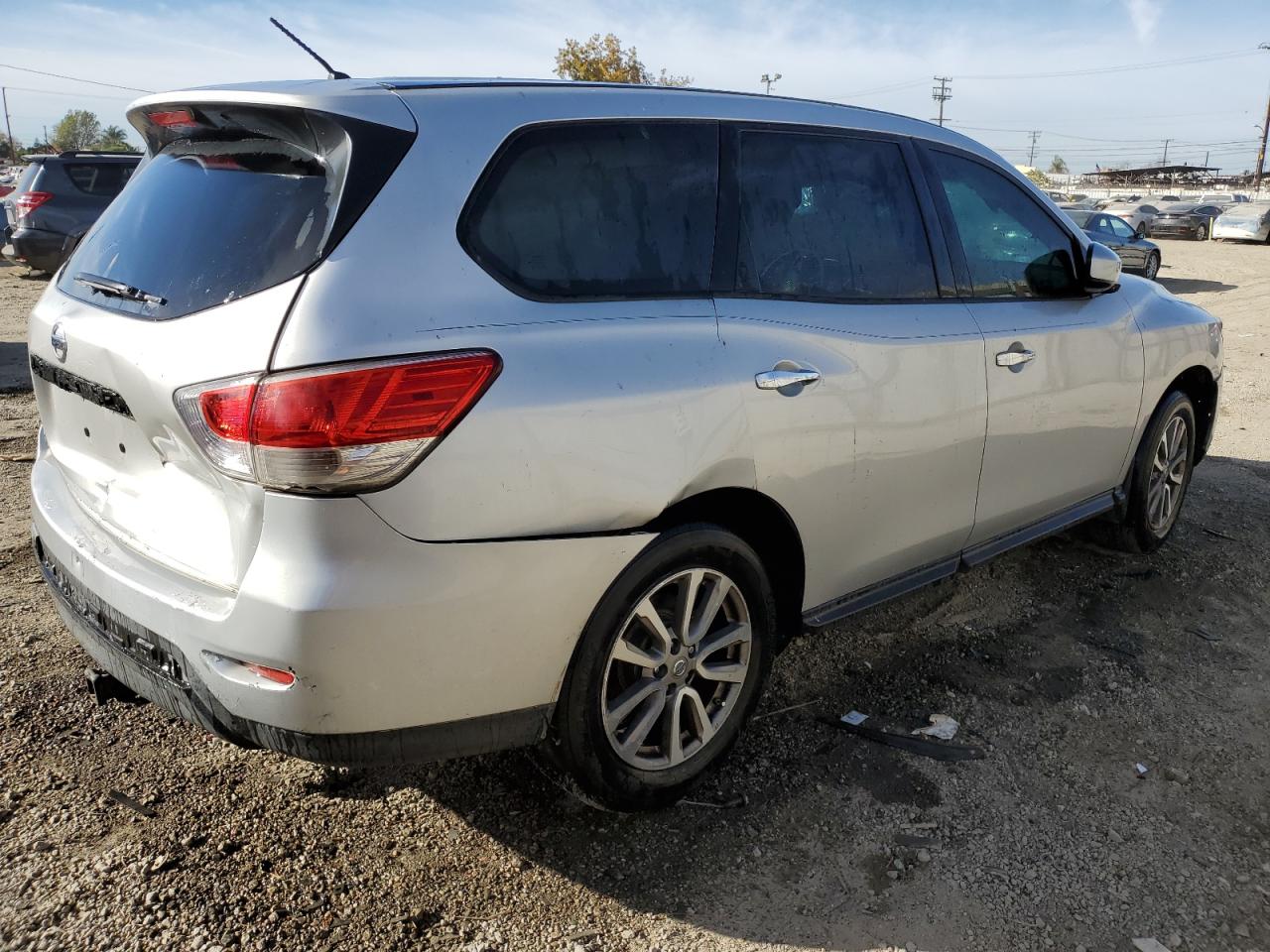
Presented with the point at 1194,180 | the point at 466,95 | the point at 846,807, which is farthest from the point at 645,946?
the point at 1194,180

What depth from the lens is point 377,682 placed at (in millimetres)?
2197

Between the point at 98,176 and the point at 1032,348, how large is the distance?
47.6 ft

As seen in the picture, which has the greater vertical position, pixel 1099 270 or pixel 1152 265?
pixel 1099 270

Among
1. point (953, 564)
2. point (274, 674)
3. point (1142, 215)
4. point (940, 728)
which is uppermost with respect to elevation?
point (274, 674)

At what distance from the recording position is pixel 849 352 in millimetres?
3039

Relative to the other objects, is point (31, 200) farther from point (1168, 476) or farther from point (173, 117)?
point (1168, 476)

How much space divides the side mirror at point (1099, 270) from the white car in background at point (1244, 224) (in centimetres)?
3315

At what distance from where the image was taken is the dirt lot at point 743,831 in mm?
2479

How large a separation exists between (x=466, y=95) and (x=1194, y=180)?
89.8 metres

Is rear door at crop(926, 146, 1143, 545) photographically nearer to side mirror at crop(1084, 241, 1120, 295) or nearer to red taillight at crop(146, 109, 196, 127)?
side mirror at crop(1084, 241, 1120, 295)

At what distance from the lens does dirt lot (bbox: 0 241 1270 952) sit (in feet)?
8.13

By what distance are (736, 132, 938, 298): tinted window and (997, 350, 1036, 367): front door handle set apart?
358 mm

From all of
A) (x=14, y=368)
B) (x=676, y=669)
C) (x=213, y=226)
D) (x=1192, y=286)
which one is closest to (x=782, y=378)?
(x=676, y=669)

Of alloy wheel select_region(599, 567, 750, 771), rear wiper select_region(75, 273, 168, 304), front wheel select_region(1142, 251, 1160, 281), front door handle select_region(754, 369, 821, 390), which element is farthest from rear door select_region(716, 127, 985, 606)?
front wheel select_region(1142, 251, 1160, 281)
